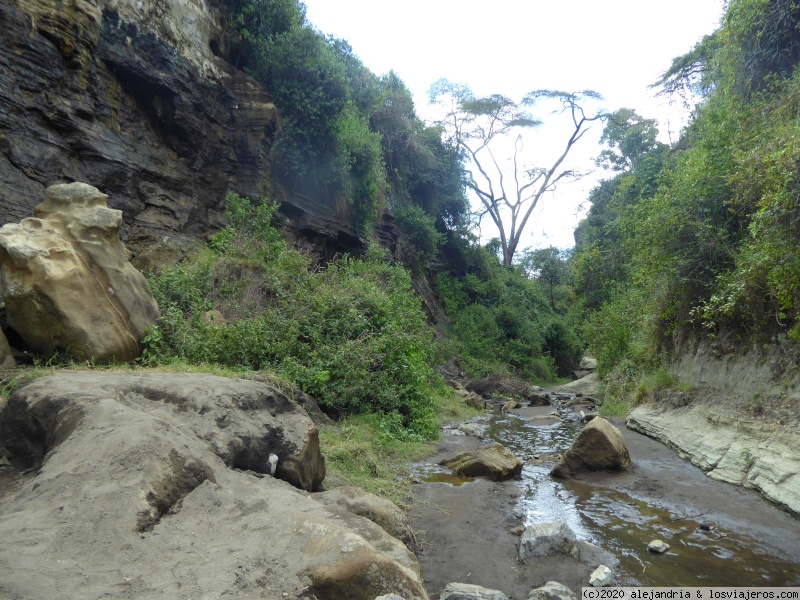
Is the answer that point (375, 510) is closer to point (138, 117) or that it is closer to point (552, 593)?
point (552, 593)

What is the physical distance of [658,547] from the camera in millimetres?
5102

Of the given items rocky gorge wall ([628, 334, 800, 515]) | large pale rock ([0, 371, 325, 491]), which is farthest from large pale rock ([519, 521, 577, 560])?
rocky gorge wall ([628, 334, 800, 515])

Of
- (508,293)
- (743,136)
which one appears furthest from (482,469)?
(508,293)

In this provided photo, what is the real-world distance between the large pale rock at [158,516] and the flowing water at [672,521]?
272cm

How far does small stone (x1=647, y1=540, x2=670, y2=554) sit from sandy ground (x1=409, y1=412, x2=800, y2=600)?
84cm

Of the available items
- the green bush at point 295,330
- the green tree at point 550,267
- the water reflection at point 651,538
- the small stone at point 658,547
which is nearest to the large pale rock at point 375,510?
the water reflection at point 651,538

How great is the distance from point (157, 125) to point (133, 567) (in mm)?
11456

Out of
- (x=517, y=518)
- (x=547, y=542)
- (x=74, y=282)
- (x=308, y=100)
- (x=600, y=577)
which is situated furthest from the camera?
(x=308, y=100)

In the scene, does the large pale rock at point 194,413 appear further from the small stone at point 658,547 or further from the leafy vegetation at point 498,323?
the leafy vegetation at point 498,323

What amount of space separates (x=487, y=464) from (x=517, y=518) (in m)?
1.72

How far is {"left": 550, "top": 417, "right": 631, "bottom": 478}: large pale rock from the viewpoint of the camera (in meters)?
7.82

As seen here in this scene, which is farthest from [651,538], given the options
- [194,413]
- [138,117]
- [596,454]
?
[138,117]

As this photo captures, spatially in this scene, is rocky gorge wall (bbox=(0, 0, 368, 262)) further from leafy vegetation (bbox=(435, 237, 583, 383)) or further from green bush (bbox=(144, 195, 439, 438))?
leafy vegetation (bbox=(435, 237, 583, 383))

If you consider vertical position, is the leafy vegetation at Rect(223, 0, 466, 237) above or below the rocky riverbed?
above
